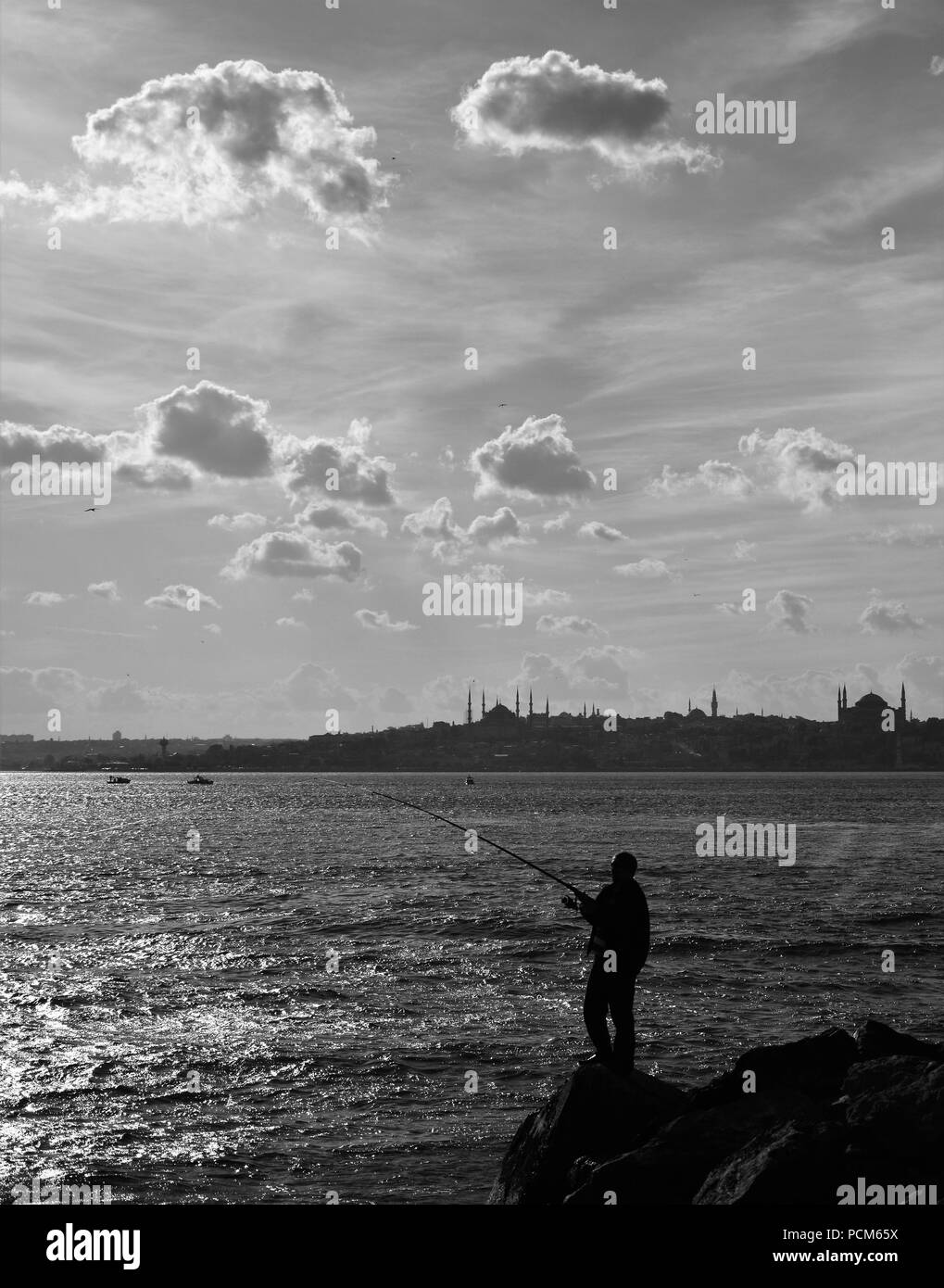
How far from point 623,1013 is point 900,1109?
3.02 m

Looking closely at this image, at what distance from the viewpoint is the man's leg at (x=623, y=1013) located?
12734 mm

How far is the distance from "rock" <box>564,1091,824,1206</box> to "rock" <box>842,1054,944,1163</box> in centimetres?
40

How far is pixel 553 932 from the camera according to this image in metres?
33.0

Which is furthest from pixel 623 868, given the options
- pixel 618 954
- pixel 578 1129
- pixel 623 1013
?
pixel 578 1129

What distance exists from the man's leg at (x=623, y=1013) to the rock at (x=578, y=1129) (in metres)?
0.25

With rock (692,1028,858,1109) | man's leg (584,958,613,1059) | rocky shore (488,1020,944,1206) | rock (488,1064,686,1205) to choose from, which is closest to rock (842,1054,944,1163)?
rocky shore (488,1020,944,1206)

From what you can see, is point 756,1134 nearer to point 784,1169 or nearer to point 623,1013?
point 784,1169

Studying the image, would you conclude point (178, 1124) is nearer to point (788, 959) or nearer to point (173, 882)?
point (788, 959)

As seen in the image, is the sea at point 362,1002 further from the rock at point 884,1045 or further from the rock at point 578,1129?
the rock at point 884,1045

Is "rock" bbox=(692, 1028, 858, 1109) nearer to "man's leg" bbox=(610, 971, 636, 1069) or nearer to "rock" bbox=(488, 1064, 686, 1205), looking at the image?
"rock" bbox=(488, 1064, 686, 1205)

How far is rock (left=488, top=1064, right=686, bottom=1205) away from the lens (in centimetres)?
1166

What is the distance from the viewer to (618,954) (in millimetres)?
12656
